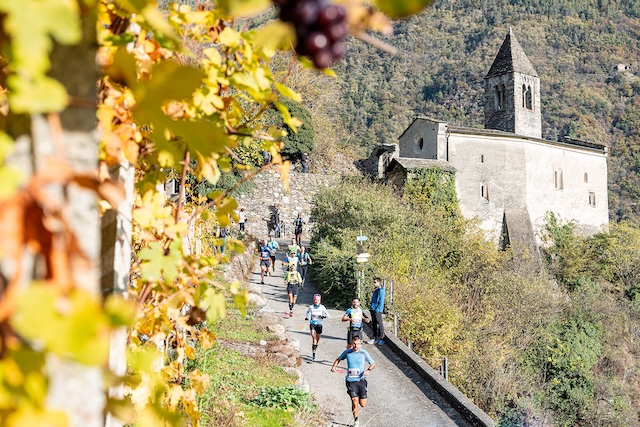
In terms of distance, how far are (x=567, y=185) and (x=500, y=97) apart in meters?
7.28

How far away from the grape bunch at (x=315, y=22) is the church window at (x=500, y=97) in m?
37.3

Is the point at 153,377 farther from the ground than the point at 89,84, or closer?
closer

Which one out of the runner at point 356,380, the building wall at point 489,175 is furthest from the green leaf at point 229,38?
the building wall at point 489,175

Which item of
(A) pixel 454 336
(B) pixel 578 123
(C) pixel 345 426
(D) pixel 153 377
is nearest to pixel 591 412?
(A) pixel 454 336

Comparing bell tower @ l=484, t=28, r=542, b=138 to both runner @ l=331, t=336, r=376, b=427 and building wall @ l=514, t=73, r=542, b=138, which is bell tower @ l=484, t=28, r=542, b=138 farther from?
runner @ l=331, t=336, r=376, b=427

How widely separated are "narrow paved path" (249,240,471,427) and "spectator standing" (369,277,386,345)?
249 millimetres

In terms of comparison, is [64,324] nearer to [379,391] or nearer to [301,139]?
[379,391]

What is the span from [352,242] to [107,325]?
19.3 m

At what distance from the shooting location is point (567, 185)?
108ft

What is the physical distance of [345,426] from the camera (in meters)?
8.32

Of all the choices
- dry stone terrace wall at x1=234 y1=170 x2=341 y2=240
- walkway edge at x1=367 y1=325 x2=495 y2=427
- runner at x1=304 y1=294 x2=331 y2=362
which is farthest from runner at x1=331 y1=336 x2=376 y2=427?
dry stone terrace wall at x1=234 y1=170 x2=341 y2=240

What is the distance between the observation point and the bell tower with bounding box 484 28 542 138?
114 feet

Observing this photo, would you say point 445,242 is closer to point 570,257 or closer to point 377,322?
point 570,257

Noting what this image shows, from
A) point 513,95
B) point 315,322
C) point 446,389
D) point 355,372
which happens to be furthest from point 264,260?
point 513,95
